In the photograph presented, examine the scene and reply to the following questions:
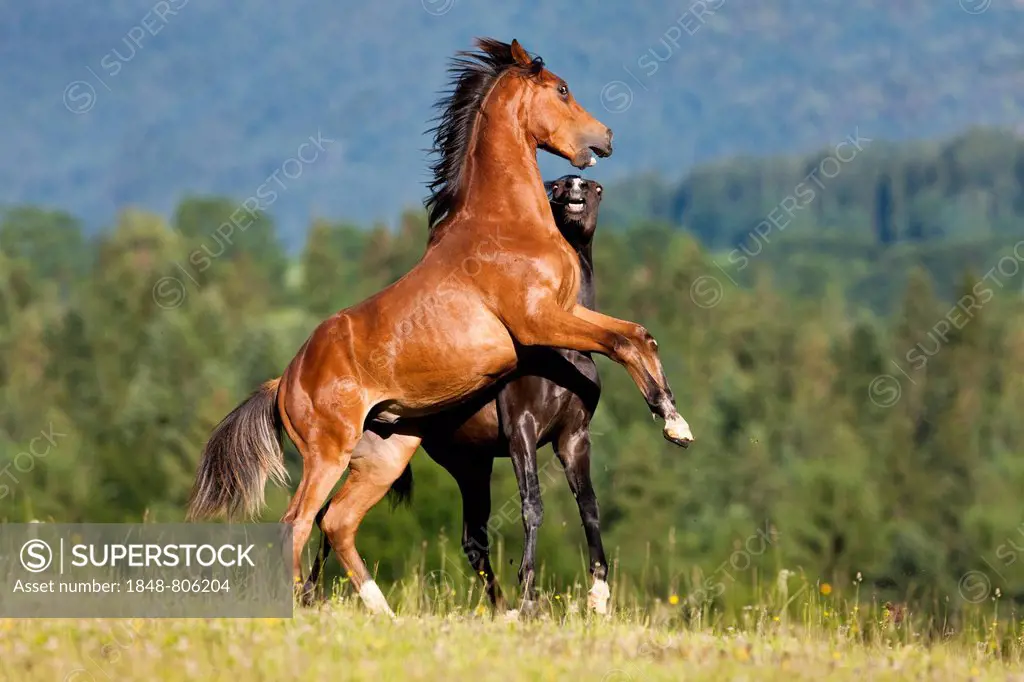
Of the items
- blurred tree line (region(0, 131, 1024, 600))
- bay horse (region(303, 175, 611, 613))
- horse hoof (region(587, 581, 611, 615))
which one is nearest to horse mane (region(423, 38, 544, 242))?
bay horse (region(303, 175, 611, 613))

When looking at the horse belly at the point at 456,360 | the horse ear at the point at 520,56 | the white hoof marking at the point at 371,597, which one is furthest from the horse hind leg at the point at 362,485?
the horse ear at the point at 520,56

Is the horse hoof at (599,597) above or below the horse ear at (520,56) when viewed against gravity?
below

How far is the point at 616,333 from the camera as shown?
8586mm

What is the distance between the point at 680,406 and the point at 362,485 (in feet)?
211

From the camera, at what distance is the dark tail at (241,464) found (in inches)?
373

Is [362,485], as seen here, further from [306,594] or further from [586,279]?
[586,279]

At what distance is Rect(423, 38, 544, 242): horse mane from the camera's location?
955cm

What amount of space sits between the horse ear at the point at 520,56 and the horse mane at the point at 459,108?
0.03 metres

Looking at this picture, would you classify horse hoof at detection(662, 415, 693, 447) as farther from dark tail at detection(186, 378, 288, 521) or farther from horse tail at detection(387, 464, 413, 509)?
dark tail at detection(186, 378, 288, 521)

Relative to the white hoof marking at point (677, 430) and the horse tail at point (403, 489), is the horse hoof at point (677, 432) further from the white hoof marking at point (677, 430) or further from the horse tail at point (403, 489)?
the horse tail at point (403, 489)

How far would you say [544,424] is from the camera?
9406mm

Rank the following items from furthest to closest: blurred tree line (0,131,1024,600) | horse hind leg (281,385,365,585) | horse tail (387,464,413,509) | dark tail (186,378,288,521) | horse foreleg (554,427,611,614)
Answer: blurred tree line (0,131,1024,600)
horse tail (387,464,413,509)
dark tail (186,378,288,521)
horse foreleg (554,427,611,614)
horse hind leg (281,385,365,585)

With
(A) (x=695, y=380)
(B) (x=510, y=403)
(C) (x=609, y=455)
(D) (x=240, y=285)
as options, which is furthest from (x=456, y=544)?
(D) (x=240, y=285)

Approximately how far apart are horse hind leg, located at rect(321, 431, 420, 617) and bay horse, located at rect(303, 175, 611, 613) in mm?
138
